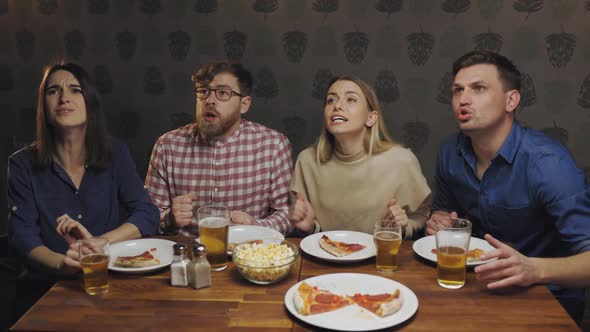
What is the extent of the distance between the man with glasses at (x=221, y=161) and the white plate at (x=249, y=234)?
2.00ft

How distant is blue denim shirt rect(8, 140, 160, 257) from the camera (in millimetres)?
1953

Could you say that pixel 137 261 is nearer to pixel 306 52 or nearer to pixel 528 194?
pixel 528 194

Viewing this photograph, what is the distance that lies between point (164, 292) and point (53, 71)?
1.21m

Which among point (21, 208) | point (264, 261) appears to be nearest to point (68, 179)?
point (21, 208)

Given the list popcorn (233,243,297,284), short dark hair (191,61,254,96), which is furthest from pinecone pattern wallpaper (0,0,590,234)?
popcorn (233,243,297,284)

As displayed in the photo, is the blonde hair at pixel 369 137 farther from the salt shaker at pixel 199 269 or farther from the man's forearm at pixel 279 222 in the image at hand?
the salt shaker at pixel 199 269

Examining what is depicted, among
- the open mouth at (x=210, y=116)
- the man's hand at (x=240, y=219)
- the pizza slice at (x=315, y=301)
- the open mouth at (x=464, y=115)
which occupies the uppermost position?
the open mouth at (x=464, y=115)

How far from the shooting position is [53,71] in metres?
2.07

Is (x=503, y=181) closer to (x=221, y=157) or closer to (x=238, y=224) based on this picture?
(x=238, y=224)

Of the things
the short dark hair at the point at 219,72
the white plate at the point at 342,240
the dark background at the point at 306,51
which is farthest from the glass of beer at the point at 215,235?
the dark background at the point at 306,51

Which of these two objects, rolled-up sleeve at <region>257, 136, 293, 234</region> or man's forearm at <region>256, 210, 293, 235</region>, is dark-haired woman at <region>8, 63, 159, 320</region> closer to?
man's forearm at <region>256, 210, 293, 235</region>

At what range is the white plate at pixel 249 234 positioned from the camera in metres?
1.81

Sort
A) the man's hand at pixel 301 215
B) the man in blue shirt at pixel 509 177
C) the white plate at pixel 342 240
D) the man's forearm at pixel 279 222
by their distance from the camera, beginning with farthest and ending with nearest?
the man's forearm at pixel 279 222
the man's hand at pixel 301 215
the man in blue shirt at pixel 509 177
the white plate at pixel 342 240

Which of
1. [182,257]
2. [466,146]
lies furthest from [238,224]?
[466,146]
